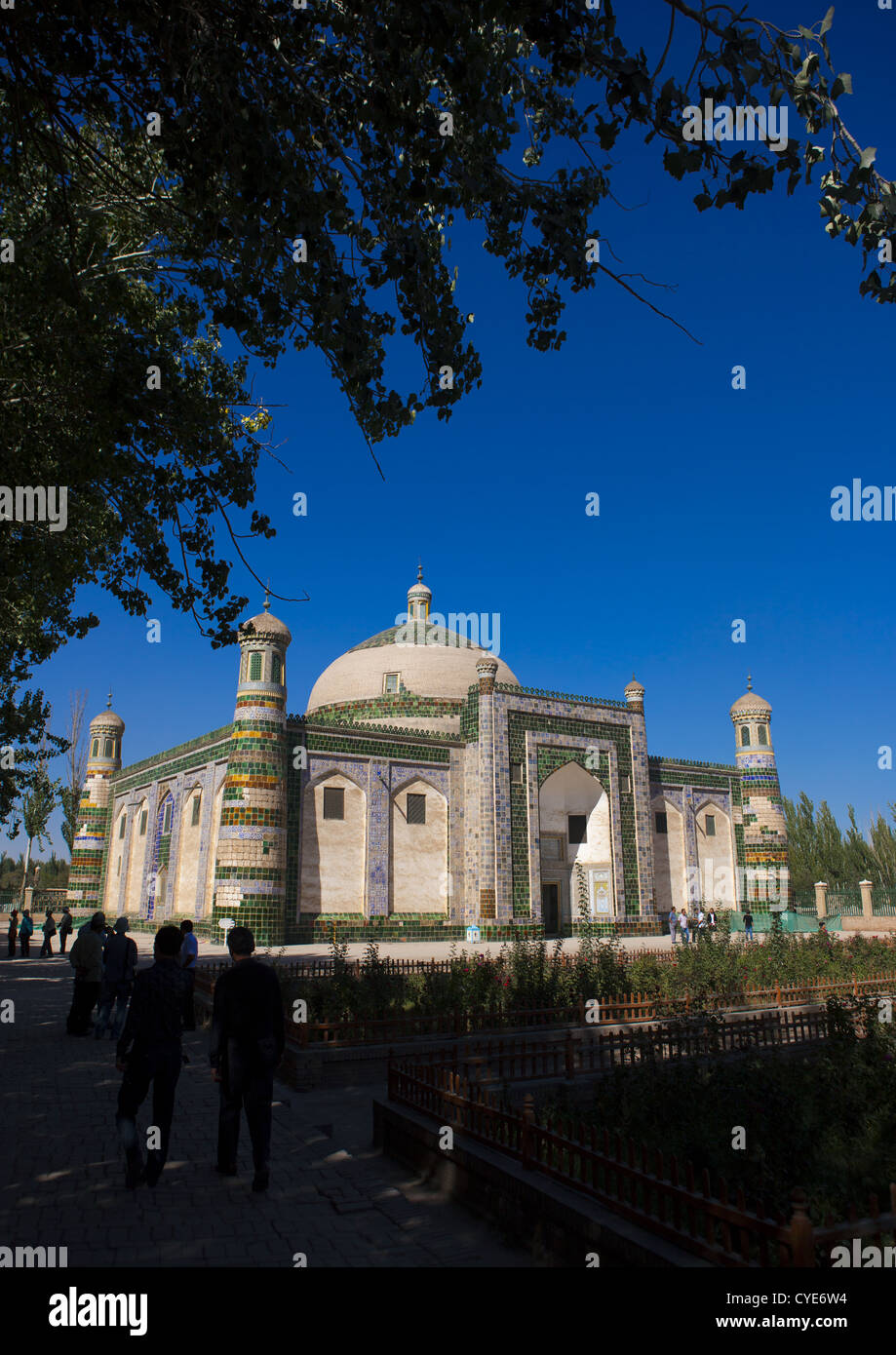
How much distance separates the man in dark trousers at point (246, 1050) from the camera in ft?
16.8

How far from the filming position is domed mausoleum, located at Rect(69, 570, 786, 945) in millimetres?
22062

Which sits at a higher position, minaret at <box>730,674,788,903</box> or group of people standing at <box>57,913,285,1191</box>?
minaret at <box>730,674,788,903</box>

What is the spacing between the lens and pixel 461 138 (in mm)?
5125

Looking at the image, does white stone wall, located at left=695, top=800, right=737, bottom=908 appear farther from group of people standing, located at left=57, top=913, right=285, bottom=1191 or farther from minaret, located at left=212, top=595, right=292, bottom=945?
group of people standing, located at left=57, top=913, right=285, bottom=1191

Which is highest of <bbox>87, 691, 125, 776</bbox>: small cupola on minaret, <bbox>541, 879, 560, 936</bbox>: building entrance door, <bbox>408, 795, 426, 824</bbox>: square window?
<bbox>87, 691, 125, 776</bbox>: small cupola on minaret

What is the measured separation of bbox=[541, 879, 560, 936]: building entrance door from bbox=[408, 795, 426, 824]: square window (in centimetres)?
454

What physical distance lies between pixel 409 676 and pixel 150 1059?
85.4 ft

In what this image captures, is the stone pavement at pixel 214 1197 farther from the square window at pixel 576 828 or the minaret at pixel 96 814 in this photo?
the minaret at pixel 96 814

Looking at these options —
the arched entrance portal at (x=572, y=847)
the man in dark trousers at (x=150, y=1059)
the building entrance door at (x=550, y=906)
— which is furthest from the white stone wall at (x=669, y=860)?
the man in dark trousers at (x=150, y=1059)

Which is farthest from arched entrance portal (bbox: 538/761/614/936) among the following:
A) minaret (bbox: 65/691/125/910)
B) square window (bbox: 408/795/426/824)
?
minaret (bbox: 65/691/125/910)

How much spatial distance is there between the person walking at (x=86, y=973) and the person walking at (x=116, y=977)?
0.44 ft

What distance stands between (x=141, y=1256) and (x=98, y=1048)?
5968 mm

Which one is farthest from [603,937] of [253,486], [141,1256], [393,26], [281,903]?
[393,26]
